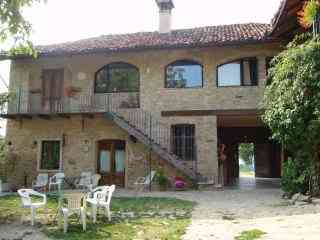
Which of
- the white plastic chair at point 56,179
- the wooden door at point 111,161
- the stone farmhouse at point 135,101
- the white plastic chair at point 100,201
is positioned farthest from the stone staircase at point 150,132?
the white plastic chair at point 100,201

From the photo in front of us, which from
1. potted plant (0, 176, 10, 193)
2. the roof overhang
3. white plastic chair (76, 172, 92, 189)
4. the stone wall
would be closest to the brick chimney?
the stone wall

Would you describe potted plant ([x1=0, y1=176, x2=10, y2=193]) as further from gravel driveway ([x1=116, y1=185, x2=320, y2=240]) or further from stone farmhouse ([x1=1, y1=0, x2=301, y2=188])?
gravel driveway ([x1=116, y1=185, x2=320, y2=240])

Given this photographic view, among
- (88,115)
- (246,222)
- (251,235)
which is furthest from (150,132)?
(251,235)

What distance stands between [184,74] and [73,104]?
516 cm

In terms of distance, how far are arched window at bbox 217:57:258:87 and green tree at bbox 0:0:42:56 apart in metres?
A: 9.50

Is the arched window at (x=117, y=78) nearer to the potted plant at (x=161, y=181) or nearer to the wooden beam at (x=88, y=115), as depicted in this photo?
the wooden beam at (x=88, y=115)

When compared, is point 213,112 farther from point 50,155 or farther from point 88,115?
point 50,155

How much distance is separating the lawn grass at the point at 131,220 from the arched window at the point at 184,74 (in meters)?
6.53

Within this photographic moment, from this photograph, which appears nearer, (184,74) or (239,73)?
(239,73)

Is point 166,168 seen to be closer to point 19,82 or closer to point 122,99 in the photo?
point 122,99

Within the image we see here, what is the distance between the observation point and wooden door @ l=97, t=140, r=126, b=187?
57.6 ft

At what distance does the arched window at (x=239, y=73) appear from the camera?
16.8 m

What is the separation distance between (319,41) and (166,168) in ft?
Answer: 26.8

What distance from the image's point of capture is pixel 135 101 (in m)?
17.4
